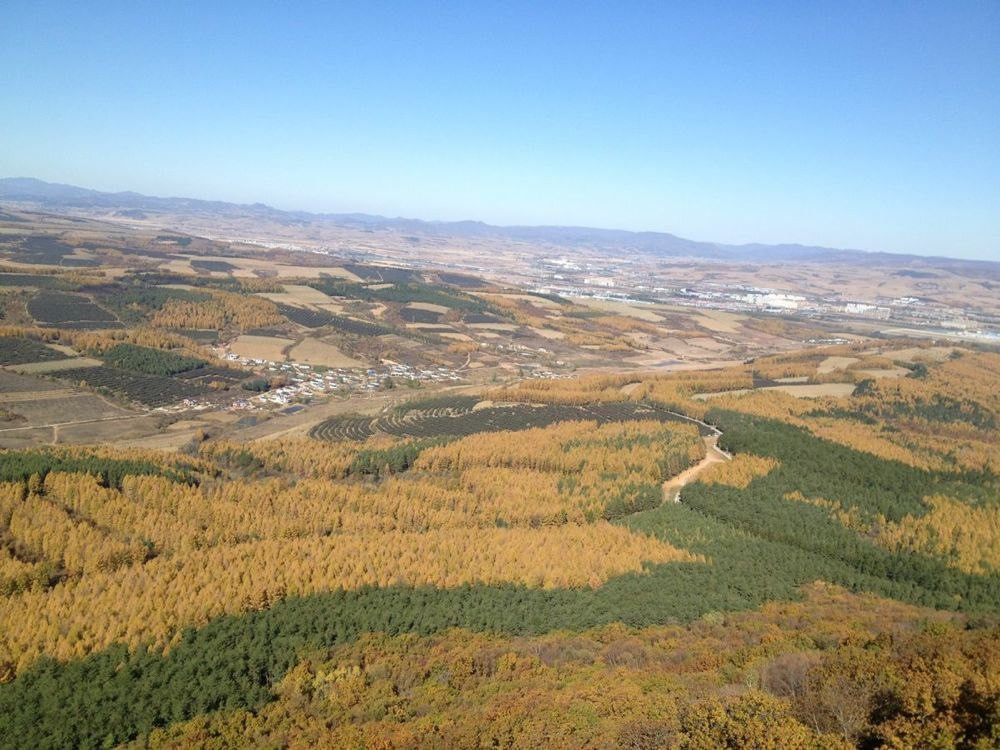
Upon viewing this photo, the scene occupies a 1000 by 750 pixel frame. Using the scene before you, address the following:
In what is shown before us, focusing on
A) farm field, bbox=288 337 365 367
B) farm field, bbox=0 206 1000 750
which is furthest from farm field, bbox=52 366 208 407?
farm field, bbox=288 337 365 367

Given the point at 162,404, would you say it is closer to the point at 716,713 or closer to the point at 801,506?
the point at 801,506

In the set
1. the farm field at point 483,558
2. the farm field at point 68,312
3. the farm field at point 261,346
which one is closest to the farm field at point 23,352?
the farm field at point 483,558

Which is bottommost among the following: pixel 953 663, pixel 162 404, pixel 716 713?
pixel 162 404

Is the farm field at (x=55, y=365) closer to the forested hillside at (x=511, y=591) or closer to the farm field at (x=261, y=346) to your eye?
the farm field at (x=261, y=346)

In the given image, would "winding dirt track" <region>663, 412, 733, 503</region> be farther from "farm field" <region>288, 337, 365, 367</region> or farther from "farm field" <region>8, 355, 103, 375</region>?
"farm field" <region>8, 355, 103, 375</region>

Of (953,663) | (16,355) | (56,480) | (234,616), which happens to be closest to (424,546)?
(234,616)
